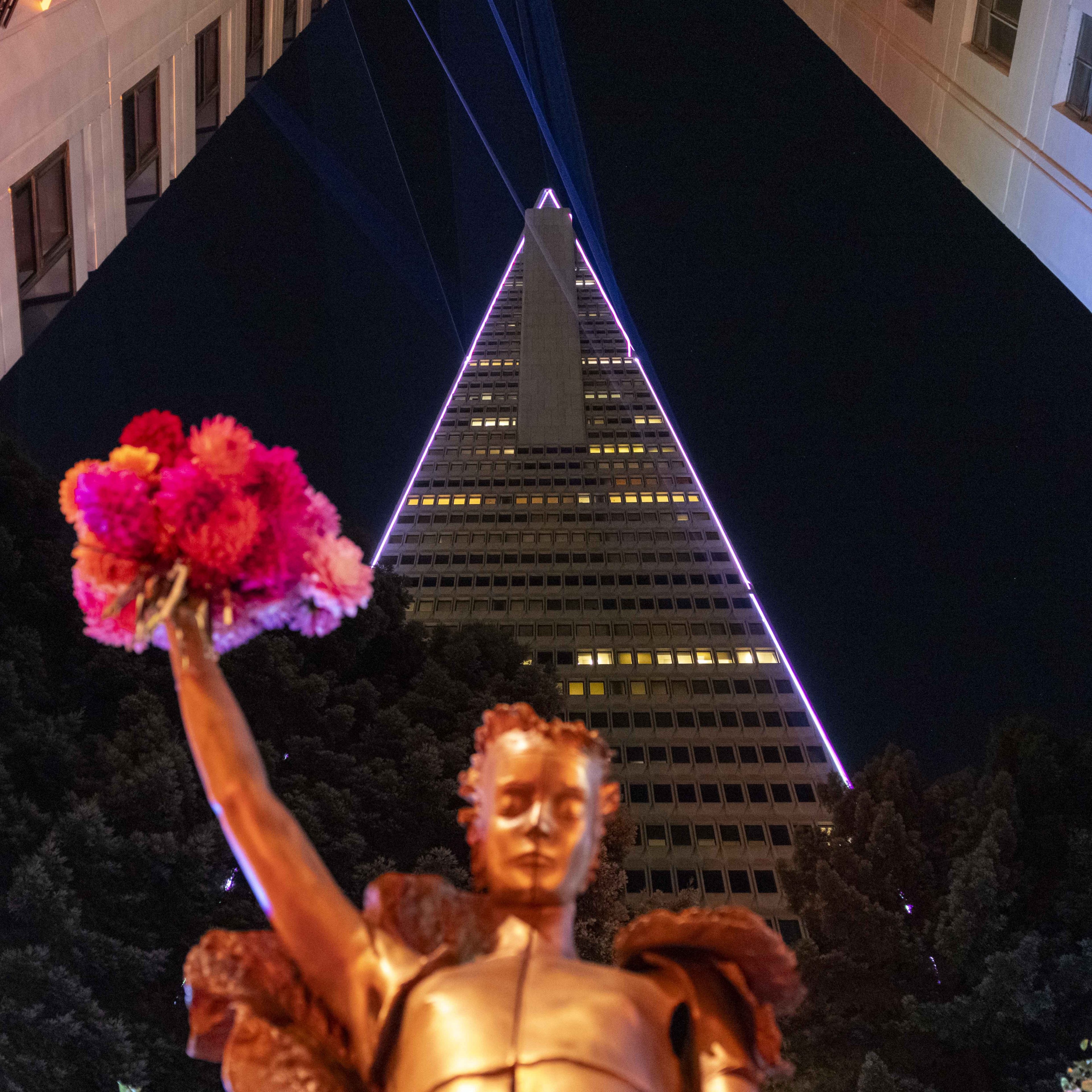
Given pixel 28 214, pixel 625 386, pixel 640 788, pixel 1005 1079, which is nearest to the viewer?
pixel 28 214

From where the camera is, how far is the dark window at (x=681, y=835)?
51.1m

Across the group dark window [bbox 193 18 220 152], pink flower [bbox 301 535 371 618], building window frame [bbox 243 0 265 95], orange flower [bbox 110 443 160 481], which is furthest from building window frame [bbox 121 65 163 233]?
pink flower [bbox 301 535 371 618]

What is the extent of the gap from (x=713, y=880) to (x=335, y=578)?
48.6m

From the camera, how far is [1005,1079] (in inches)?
705

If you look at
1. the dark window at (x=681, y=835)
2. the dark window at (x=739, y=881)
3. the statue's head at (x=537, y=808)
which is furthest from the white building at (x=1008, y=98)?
the dark window at (x=681, y=835)

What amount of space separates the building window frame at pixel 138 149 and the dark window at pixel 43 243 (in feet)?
6.48

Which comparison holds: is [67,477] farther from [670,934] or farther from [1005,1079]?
[1005,1079]

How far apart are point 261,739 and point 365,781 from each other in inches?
79.3

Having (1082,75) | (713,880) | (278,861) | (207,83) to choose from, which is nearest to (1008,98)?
(1082,75)

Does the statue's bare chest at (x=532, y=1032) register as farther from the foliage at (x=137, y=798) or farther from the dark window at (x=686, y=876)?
the dark window at (x=686, y=876)

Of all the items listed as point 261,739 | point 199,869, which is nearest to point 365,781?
point 261,739

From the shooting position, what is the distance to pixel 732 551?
72.5m

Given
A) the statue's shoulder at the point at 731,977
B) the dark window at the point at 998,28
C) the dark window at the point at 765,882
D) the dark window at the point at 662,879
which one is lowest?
the dark window at the point at 662,879

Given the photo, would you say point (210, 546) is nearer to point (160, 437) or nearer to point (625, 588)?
point (160, 437)
